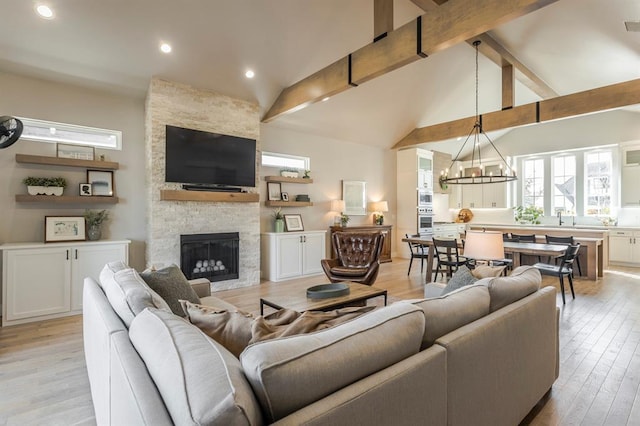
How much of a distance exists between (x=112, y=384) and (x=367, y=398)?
0.95 m

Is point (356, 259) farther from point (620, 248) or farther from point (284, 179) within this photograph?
point (620, 248)

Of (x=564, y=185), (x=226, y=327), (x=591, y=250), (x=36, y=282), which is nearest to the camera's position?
(x=226, y=327)

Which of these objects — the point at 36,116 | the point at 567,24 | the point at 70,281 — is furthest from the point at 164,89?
the point at 567,24

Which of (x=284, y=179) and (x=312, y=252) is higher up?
(x=284, y=179)

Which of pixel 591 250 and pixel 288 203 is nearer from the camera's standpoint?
pixel 591 250

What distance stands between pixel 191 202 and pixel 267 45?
8.25 feet

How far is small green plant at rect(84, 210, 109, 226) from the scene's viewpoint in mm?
4332

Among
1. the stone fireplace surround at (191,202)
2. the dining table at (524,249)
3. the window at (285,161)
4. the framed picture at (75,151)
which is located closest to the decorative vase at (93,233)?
the stone fireplace surround at (191,202)

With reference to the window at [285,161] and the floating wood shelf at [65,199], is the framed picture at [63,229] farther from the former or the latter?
the window at [285,161]

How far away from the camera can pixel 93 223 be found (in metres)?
4.33

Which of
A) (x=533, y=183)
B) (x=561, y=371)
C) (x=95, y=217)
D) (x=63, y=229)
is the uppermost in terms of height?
(x=533, y=183)

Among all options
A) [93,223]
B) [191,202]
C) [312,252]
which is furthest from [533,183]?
[93,223]

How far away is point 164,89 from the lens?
4613 millimetres

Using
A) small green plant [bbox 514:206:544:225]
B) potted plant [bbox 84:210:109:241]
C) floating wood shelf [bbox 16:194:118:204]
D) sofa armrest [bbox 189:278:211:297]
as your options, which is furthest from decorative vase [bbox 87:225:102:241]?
small green plant [bbox 514:206:544:225]
